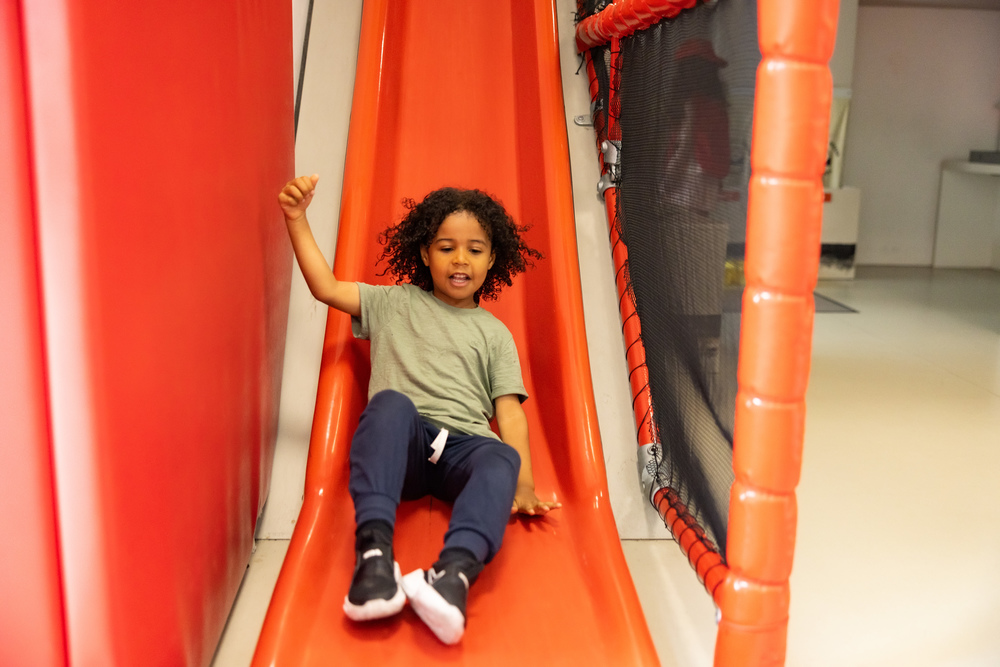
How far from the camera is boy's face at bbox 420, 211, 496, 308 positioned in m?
1.59

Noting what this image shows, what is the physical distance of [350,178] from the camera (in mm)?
1914

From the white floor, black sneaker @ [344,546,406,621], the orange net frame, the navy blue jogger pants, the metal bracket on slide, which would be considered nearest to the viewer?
the orange net frame

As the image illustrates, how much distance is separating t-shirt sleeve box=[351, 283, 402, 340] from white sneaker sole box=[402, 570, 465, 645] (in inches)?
22.7

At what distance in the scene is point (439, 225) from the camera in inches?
64.1

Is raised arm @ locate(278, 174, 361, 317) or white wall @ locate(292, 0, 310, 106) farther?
white wall @ locate(292, 0, 310, 106)

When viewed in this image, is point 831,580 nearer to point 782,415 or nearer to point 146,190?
point 782,415

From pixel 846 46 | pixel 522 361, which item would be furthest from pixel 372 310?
pixel 846 46

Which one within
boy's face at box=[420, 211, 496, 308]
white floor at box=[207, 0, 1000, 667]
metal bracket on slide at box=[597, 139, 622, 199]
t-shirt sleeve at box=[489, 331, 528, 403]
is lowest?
white floor at box=[207, 0, 1000, 667]

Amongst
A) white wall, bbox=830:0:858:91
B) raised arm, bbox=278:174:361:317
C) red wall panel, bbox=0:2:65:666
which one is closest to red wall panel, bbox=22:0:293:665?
red wall panel, bbox=0:2:65:666

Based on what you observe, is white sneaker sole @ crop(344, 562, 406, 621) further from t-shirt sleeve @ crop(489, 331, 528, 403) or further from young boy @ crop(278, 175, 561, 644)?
t-shirt sleeve @ crop(489, 331, 528, 403)

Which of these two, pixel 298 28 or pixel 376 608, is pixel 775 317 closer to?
pixel 376 608

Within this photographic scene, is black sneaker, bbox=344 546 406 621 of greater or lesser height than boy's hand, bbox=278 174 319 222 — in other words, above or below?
below

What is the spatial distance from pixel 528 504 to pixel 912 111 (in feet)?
16.7

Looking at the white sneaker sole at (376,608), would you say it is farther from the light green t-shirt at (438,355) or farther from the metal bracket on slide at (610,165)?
the metal bracket on slide at (610,165)
